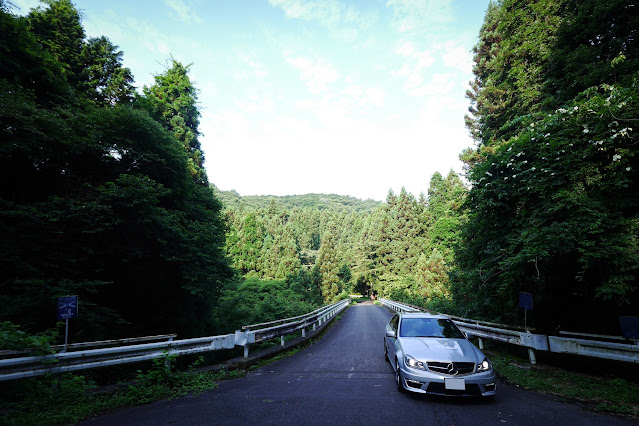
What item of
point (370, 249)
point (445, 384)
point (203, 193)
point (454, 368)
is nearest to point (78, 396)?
point (445, 384)

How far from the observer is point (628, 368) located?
638 cm

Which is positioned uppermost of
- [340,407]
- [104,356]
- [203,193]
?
[203,193]

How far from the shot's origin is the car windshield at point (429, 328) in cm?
657

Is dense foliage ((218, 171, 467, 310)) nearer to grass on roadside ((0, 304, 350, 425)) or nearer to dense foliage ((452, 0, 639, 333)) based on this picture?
dense foliage ((452, 0, 639, 333))

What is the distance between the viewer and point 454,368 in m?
5.08

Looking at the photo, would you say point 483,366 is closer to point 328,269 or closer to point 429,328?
point 429,328

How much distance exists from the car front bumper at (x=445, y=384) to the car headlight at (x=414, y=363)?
0.27ft

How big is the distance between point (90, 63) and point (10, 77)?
9400mm

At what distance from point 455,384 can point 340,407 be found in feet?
6.50

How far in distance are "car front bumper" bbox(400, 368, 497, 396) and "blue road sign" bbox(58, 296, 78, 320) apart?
630 centimetres

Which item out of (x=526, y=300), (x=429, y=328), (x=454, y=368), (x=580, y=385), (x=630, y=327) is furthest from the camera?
(x=526, y=300)

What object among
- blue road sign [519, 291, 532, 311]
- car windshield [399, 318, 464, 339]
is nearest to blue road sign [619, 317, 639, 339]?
blue road sign [519, 291, 532, 311]

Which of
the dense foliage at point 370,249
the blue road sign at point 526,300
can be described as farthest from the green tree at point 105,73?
the dense foliage at point 370,249

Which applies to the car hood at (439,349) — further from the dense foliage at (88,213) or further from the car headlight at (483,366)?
the dense foliage at (88,213)
